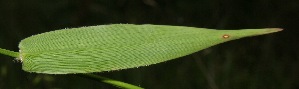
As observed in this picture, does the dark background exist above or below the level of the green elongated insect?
above

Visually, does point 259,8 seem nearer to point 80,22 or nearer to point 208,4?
point 208,4

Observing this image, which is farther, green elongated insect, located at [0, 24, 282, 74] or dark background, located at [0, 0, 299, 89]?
dark background, located at [0, 0, 299, 89]

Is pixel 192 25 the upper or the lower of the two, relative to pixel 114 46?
upper

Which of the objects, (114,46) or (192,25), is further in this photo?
(192,25)

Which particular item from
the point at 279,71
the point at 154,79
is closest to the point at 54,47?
the point at 154,79
